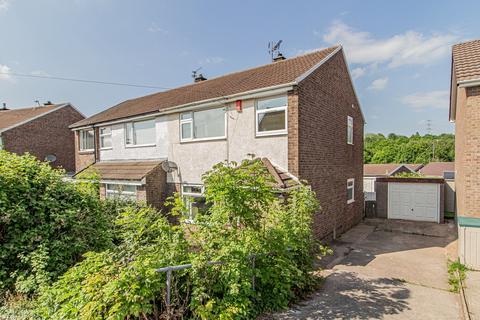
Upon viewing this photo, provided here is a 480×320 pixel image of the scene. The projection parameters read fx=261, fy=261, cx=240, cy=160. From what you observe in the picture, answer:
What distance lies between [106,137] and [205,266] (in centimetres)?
1260

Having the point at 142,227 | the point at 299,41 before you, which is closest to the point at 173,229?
the point at 142,227

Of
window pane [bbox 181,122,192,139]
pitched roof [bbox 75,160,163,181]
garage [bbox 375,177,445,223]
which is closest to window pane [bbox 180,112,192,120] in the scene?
window pane [bbox 181,122,192,139]

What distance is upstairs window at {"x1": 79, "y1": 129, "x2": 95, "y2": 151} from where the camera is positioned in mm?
16087

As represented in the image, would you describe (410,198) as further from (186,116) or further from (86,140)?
(86,140)

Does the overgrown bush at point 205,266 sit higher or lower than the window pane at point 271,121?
lower

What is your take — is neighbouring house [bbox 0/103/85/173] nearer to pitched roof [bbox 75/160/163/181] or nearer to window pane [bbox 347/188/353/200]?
pitched roof [bbox 75/160/163/181]

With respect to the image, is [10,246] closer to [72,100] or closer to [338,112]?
[338,112]

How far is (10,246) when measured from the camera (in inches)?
201

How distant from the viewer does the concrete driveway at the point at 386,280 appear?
4.73 metres

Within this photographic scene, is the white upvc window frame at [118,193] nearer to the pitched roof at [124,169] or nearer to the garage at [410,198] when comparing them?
the pitched roof at [124,169]

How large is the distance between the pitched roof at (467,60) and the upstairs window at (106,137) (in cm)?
1473

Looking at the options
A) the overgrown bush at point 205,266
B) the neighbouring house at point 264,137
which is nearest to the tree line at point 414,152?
the neighbouring house at point 264,137

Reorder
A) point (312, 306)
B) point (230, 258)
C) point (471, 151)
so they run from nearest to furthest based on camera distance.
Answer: point (230, 258) → point (312, 306) → point (471, 151)

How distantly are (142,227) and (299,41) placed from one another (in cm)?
1055
